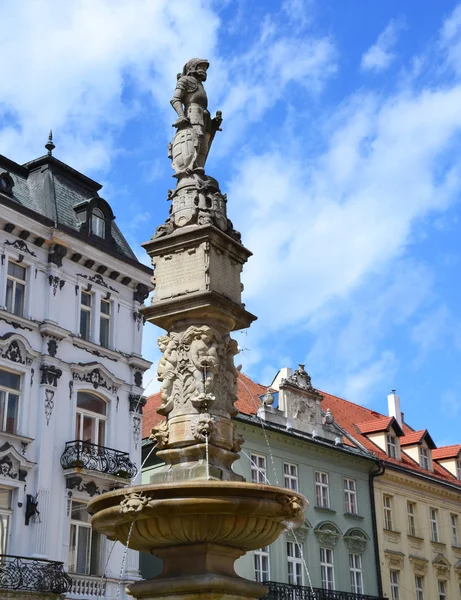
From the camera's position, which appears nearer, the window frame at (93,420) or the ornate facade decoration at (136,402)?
the window frame at (93,420)

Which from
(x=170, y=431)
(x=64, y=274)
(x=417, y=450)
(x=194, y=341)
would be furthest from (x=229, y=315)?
(x=417, y=450)

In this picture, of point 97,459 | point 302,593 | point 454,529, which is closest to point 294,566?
point 302,593

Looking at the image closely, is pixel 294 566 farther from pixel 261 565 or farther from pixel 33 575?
pixel 33 575

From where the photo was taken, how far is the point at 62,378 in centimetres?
Result: 2362

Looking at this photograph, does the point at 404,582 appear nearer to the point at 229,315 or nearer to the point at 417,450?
the point at 417,450

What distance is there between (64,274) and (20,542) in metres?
7.34

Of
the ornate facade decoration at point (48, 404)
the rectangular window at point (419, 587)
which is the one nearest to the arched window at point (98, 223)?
the ornate facade decoration at point (48, 404)

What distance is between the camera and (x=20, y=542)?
21328 millimetres

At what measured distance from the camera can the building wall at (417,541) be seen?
1335 inches

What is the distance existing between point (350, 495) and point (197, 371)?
24.0 m

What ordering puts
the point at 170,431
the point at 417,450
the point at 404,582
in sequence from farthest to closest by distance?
the point at 417,450 < the point at 404,582 < the point at 170,431

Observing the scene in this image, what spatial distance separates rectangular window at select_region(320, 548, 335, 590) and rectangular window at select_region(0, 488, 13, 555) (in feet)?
42.6

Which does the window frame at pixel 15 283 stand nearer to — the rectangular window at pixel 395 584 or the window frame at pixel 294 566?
the window frame at pixel 294 566

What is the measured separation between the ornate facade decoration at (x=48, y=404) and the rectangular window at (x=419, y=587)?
18.6m
